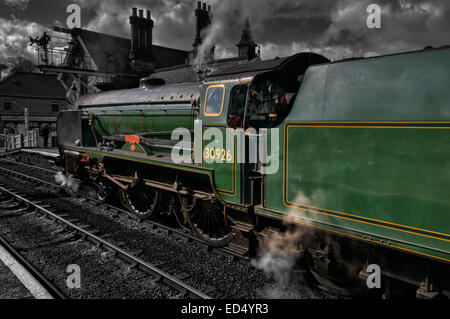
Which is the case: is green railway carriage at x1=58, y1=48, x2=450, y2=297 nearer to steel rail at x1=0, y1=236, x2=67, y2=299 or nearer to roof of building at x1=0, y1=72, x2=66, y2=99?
steel rail at x1=0, y1=236, x2=67, y2=299

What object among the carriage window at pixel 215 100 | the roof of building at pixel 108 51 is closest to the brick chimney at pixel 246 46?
the roof of building at pixel 108 51

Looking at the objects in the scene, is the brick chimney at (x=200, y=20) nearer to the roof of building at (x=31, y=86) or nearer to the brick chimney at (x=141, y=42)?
the brick chimney at (x=141, y=42)

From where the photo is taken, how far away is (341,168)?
145 inches

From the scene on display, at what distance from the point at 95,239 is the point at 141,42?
28.4 meters

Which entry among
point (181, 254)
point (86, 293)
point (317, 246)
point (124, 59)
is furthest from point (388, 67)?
point (124, 59)

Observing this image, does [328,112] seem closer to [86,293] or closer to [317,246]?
[317,246]

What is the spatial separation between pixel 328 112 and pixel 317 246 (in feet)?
5.86

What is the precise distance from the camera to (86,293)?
4.65 meters

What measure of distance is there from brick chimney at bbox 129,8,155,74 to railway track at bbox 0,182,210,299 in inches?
885

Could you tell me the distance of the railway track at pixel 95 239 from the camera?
466cm

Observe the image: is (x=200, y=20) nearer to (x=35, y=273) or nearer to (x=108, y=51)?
(x=108, y=51)

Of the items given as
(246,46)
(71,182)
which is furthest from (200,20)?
(71,182)

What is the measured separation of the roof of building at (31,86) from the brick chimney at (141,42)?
1237 cm
